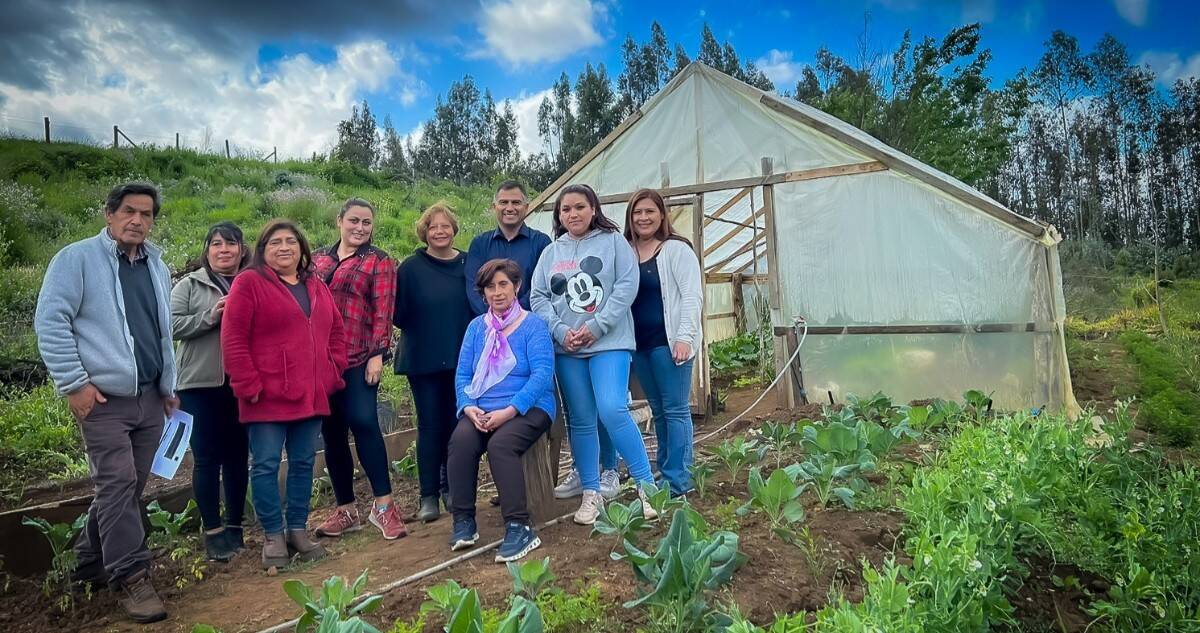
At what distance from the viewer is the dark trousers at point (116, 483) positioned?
2.59 meters

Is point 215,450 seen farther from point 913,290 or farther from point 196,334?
point 913,290

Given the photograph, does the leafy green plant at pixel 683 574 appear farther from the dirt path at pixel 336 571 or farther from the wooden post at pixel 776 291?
the wooden post at pixel 776 291

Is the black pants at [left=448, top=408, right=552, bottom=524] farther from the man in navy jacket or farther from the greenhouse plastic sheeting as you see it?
the greenhouse plastic sheeting

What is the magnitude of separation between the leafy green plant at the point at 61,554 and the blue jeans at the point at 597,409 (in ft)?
6.52

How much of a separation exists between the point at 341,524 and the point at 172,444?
0.93 metres

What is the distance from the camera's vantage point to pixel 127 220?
276 centimetres

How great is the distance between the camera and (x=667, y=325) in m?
3.30

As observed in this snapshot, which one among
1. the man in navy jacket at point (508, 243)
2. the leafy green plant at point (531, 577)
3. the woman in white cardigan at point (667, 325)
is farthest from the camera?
the man in navy jacket at point (508, 243)

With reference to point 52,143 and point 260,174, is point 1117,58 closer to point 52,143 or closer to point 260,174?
point 260,174

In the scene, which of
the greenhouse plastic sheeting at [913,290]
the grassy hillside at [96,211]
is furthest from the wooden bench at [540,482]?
the greenhouse plastic sheeting at [913,290]

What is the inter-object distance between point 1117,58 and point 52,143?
82.3 ft

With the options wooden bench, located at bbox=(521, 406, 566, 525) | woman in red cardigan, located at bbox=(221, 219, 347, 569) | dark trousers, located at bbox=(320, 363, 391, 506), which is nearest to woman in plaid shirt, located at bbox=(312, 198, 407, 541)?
dark trousers, located at bbox=(320, 363, 391, 506)

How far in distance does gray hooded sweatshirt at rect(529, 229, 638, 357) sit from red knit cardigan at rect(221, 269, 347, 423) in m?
1.01

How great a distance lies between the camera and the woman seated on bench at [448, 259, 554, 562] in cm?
293
